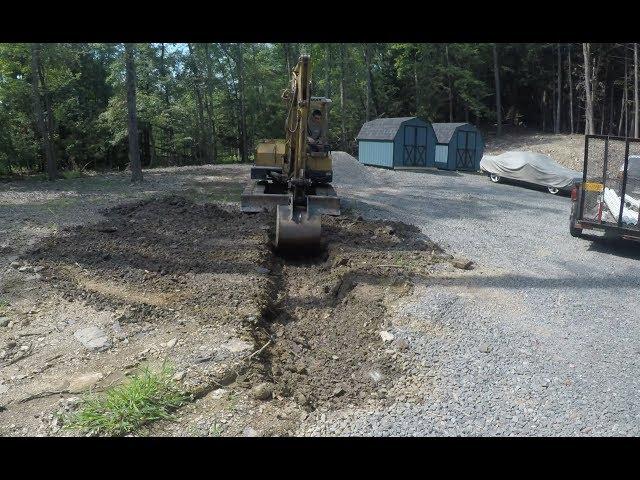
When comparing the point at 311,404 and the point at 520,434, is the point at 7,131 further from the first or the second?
the point at 520,434

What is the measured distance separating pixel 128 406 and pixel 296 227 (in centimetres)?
584

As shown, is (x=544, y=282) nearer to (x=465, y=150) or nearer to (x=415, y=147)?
(x=415, y=147)

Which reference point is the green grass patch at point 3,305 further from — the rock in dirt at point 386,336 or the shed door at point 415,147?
the shed door at point 415,147

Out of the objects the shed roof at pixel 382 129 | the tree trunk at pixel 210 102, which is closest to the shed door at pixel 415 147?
the shed roof at pixel 382 129

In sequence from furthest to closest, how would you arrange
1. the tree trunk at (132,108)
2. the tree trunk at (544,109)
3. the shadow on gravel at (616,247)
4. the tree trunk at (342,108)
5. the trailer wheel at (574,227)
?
the tree trunk at (544,109)
the tree trunk at (342,108)
the tree trunk at (132,108)
the trailer wheel at (574,227)
the shadow on gravel at (616,247)

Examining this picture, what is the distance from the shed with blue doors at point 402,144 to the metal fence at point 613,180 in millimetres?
16304

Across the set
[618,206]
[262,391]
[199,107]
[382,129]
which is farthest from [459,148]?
[262,391]

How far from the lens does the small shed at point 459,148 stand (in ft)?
91.4

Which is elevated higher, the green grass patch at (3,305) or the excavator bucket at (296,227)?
the excavator bucket at (296,227)

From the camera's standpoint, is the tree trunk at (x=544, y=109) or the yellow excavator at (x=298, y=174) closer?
the yellow excavator at (x=298, y=174)

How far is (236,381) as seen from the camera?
16.2 ft

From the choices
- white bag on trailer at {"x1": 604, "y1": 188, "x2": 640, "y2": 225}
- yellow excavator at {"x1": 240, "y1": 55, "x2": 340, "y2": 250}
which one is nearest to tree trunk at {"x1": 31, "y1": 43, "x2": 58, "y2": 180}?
yellow excavator at {"x1": 240, "y1": 55, "x2": 340, "y2": 250}

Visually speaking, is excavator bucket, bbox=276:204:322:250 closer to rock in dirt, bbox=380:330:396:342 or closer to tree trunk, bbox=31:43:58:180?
rock in dirt, bbox=380:330:396:342

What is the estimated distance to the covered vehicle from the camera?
19547 millimetres
